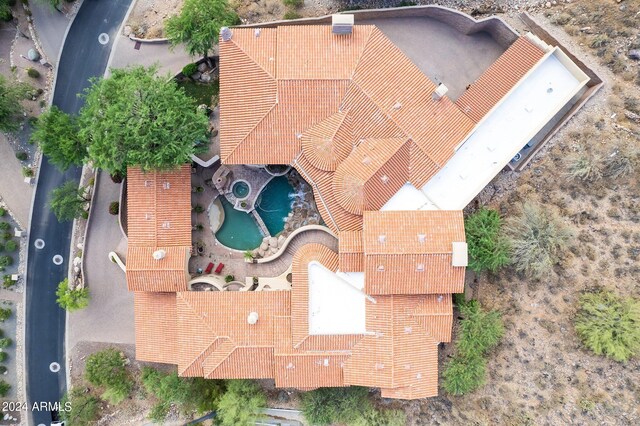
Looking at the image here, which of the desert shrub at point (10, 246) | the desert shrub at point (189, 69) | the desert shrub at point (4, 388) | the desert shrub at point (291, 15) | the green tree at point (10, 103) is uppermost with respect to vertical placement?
the desert shrub at point (291, 15)

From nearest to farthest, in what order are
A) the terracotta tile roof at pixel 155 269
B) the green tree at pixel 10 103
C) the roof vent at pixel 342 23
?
the roof vent at pixel 342 23, the terracotta tile roof at pixel 155 269, the green tree at pixel 10 103

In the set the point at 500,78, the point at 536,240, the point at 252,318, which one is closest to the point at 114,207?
the point at 252,318

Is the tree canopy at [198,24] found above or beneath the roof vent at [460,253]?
above

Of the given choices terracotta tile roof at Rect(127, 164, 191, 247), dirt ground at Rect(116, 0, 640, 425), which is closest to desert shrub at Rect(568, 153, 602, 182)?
dirt ground at Rect(116, 0, 640, 425)

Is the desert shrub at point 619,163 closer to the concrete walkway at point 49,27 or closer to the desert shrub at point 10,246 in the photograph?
the concrete walkway at point 49,27

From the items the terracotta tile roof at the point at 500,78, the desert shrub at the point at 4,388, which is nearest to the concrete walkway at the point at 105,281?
the desert shrub at the point at 4,388

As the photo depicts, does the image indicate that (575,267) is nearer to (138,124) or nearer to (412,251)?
(412,251)

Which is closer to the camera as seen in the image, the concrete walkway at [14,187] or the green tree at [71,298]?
the green tree at [71,298]
